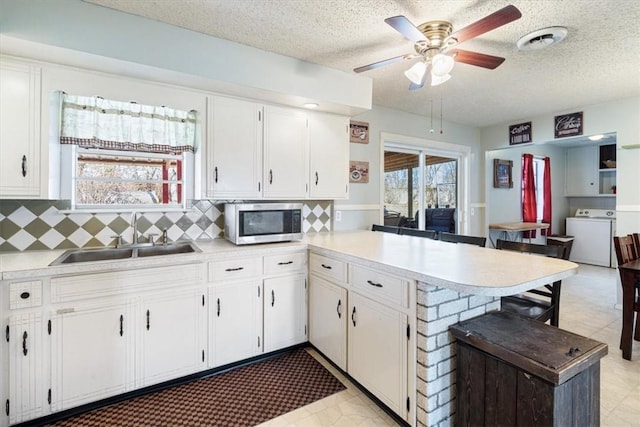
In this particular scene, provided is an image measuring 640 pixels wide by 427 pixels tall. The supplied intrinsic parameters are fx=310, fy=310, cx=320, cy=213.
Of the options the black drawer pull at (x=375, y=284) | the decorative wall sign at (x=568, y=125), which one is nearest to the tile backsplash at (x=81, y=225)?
the black drawer pull at (x=375, y=284)

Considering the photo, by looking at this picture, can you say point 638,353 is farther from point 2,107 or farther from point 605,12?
point 2,107

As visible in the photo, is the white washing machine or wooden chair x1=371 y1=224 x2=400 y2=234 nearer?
wooden chair x1=371 y1=224 x2=400 y2=234

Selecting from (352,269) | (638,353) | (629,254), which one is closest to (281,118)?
(352,269)

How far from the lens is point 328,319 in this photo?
2.34 m

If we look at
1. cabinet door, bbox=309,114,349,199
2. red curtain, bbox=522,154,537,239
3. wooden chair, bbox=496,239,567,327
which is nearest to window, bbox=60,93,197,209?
cabinet door, bbox=309,114,349,199

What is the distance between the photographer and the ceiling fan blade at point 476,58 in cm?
194

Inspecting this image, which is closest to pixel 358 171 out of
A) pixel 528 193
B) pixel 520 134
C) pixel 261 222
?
pixel 261 222

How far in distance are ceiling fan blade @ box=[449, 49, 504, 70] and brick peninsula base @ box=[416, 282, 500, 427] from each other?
1.47 metres

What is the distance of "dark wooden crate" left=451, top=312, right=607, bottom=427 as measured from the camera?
4.14ft

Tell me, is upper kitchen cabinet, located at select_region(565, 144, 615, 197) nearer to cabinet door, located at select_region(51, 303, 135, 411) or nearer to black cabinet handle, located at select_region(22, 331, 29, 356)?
cabinet door, located at select_region(51, 303, 135, 411)

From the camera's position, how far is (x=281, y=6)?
1.90 meters

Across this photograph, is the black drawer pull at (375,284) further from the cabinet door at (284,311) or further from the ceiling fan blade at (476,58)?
the ceiling fan blade at (476,58)

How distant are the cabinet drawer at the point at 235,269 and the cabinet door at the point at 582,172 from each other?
288 inches

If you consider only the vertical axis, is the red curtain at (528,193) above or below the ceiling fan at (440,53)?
below
